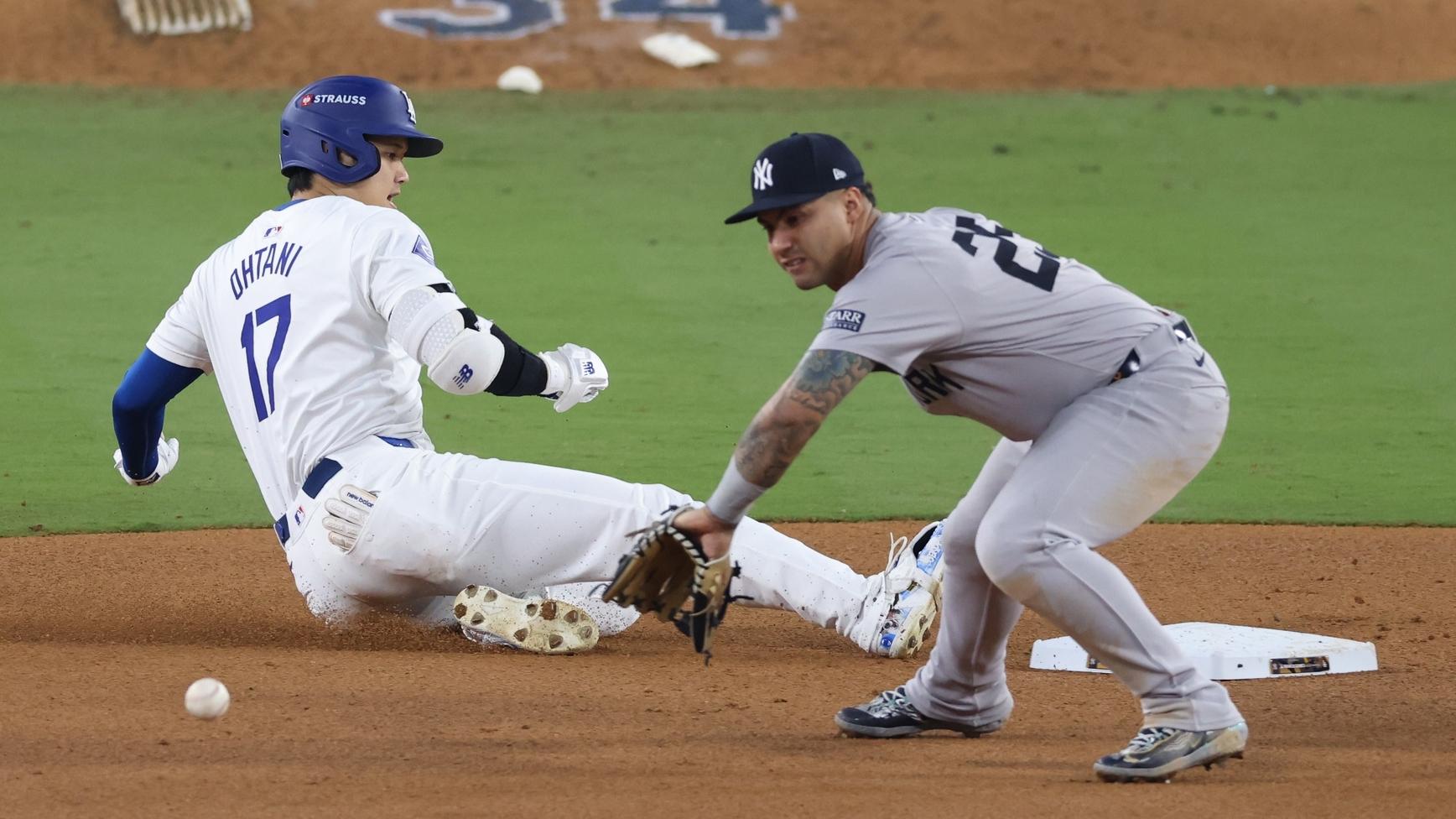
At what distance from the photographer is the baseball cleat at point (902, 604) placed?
222 inches

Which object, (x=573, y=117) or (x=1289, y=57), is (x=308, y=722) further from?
(x=1289, y=57)

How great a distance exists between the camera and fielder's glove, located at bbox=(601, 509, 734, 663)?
14.3 ft

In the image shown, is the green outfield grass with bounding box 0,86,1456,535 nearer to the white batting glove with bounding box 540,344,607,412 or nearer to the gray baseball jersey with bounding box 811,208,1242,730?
the white batting glove with bounding box 540,344,607,412

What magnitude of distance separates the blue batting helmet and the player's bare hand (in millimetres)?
2056

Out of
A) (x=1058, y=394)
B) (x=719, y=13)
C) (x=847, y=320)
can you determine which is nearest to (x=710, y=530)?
(x=847, y=320)

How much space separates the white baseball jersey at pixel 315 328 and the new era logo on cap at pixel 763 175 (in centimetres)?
141

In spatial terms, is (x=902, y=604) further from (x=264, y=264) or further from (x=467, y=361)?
(x=264, y=264)

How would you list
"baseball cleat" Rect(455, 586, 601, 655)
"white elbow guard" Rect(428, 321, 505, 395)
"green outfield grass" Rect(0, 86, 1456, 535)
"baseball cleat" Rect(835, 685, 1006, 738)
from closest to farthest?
"baseball cleat" Rect(835, 685, 1006, 738) < "white elbow guard" Rect(428, 321, 505, 395) < "baseball cleat" Rect(455, 586, 601, 655) < "green outfield grass" Rect(0, 86, 1456, 535)

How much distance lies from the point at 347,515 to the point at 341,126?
1245 mm

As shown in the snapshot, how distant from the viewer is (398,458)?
5527mm

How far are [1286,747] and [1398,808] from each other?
566 mm

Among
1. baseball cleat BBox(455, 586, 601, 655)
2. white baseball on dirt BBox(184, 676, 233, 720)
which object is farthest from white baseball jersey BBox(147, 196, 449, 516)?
white baseball on dirt BBox(184, 676, 233, 720)

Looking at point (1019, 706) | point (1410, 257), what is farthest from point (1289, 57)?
point (1019, 706)

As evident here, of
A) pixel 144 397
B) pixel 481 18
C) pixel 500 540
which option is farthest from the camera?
pixel 481 18
